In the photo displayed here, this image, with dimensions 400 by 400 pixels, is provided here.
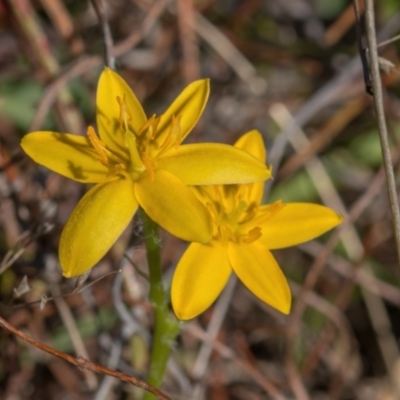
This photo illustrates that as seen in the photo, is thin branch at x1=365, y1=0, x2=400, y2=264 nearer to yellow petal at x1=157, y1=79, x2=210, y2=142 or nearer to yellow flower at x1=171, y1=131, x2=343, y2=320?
yellow flower at x1=171, y1=131, x2=343, y2=320

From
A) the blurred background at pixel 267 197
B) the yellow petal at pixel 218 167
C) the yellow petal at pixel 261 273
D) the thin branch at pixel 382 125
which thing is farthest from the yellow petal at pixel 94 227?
the thin branch at pixel 382 125

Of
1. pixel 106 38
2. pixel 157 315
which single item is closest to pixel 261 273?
pixel 157 315

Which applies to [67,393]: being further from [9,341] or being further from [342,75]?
[342,75]

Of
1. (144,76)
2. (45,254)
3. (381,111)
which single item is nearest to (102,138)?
(381,111)

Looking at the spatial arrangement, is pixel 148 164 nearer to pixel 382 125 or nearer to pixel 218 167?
pixel 218 167

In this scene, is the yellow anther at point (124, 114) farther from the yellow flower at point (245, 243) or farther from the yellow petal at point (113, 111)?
the yellow flower at point (245, 243)

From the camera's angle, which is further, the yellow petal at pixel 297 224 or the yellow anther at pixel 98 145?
the yellow petal at pixel 297 224

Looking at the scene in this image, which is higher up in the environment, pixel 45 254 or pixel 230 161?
pixel 230 161

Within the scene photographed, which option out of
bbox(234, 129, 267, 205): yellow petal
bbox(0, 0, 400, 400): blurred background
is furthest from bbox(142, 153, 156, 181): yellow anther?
bbox(0, 0, 400, 400): blurred background
